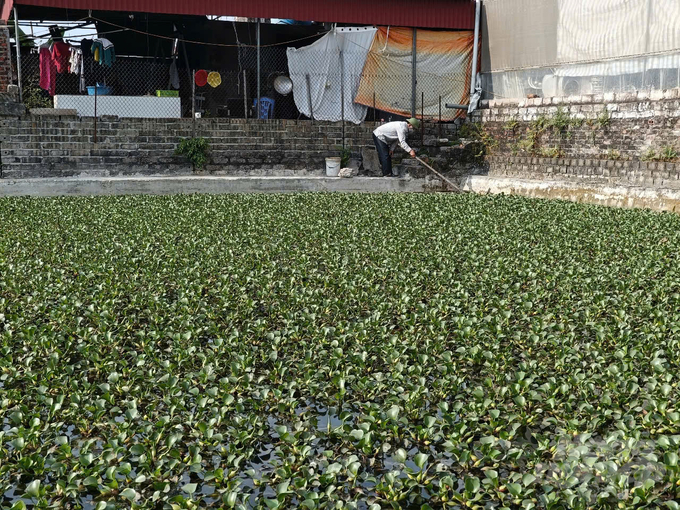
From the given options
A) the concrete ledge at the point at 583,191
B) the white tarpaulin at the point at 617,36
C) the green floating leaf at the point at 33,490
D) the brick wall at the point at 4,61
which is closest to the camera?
the green floating leaf at the point at 33,490

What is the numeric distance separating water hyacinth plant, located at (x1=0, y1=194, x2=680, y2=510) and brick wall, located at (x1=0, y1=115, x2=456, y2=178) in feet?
20.7

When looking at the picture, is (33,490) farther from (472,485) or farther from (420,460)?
(472,485)

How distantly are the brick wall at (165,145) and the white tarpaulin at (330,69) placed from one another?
0.58 metres

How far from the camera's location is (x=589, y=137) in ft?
44.7

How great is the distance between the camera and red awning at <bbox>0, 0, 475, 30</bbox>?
50.8 feet

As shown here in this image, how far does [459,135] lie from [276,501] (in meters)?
14.3

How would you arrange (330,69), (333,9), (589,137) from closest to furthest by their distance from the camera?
(589,137)
(333,9)
(330,69)

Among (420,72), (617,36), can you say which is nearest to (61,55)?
(420,72)

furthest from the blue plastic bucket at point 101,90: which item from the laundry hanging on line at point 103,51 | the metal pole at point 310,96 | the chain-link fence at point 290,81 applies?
the metal pole at point 310,96

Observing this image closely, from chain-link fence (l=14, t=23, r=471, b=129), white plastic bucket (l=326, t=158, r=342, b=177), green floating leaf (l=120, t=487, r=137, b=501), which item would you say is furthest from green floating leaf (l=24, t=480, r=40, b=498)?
chain-link fence (l=14, t=23, r=471, b=129)

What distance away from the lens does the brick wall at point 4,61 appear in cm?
1454

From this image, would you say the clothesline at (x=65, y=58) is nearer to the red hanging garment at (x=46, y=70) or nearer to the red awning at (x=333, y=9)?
the red hanging garment at (x=46, y=70)

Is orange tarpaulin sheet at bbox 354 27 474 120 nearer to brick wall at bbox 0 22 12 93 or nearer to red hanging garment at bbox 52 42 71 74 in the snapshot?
red hanging garment at bbox 52 42 71 74

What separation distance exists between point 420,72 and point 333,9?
2.21 m
